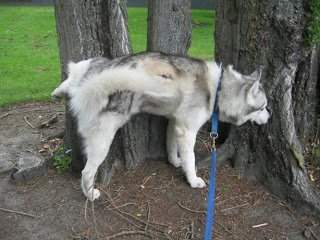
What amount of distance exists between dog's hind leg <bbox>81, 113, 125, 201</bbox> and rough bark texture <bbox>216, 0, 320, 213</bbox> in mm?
1302

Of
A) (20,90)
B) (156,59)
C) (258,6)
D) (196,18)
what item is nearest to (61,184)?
(156,59)

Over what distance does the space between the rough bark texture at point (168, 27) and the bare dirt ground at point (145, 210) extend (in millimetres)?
712

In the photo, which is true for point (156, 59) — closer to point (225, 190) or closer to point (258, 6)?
point (258, 6)

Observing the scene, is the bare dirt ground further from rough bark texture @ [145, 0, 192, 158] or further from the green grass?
the green grass

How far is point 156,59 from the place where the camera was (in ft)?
13.6

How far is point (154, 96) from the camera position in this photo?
4.04m

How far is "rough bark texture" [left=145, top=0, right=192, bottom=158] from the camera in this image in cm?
447

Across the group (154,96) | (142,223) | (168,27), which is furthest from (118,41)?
(142,223)

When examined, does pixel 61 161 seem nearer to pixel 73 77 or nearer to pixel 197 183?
pixel 73 77

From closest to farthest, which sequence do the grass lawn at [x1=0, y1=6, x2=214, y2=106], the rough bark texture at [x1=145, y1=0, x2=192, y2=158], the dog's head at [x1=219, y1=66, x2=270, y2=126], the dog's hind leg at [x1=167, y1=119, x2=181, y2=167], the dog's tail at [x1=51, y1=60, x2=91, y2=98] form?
1. the dog's tail at [x1=51, y1=60, x2=91, y2=98]
2. the dog's head at [x1=219, y1=66, x2=270, y2=126]
3. the rough bark texture at [x1=145, y1=0, x2=192, y2=158]
4. the dog's hind leg at [x1=167, y1=119, x2=181, y2=167]
5. the grass lawn at [x1=0, y1=6, x2=214, y2=106]

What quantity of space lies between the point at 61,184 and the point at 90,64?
1368mm

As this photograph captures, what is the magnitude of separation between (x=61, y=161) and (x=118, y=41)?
1.52m

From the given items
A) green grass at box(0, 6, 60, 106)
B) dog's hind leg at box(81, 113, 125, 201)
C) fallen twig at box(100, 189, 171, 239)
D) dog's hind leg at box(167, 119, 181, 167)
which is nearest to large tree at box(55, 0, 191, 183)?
dog's hind leg at box(167, 119, 181, 167)

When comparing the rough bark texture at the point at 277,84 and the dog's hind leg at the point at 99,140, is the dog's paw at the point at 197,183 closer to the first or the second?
the rough bark texture at the point at 277,84
